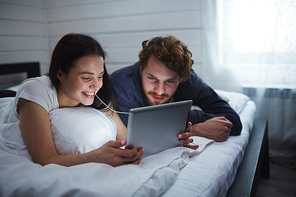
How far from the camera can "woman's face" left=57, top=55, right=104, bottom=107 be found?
90 centimetres

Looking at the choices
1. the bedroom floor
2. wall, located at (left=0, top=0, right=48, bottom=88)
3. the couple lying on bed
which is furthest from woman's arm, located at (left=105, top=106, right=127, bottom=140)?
wall, located at (left=0, top=0, right=48, bottom=88)

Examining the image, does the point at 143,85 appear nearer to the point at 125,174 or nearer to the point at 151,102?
the point at 151,102

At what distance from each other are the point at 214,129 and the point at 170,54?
42cm

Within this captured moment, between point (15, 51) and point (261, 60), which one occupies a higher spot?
point (15, 51)

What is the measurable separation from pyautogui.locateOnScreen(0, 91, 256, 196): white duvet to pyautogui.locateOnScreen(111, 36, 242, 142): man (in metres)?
0.27

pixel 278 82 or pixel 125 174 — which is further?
pixel 278 82

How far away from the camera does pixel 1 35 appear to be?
7.00ft

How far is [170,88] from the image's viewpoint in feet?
3.87

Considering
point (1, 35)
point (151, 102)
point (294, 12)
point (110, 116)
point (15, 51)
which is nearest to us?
point (110, 116)

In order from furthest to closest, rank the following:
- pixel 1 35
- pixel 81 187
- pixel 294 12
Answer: pixel 1 35 → pixel 294 12 → pixel 81 187

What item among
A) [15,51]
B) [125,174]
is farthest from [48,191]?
[15,51]

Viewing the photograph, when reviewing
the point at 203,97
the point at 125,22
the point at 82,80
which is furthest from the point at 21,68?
the point at 203,97

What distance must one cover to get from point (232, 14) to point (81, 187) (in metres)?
1.84

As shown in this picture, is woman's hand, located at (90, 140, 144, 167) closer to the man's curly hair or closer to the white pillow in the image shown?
the white pillow
